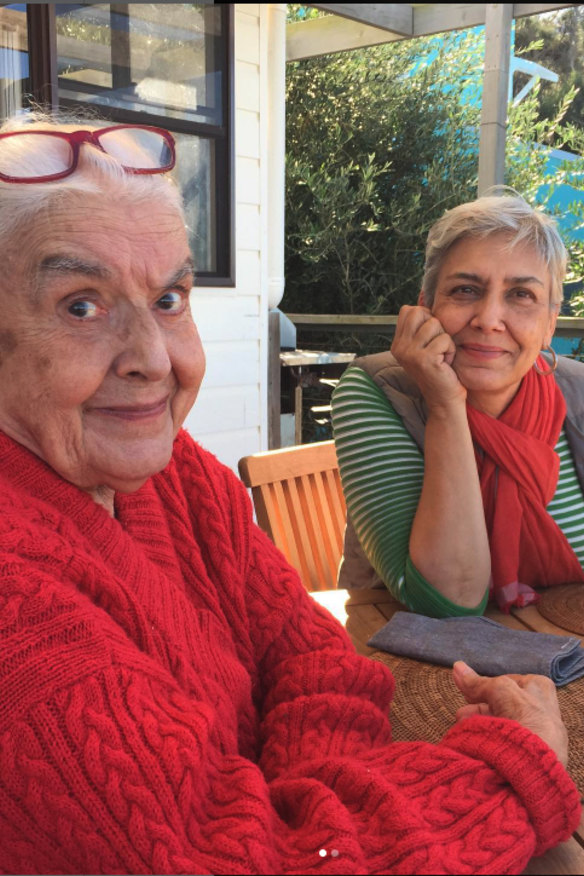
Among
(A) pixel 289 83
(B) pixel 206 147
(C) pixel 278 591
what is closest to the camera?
(C) pixel 278 591

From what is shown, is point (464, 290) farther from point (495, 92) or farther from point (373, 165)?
point (373, 165)

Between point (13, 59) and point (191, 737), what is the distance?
358 cm

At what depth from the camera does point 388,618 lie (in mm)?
1694

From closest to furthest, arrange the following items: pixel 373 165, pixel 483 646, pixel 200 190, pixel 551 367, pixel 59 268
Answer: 1. pixel 59 268
2. pixel 483 646
3. pixel 551 367
4. pixel 200 190
5. pixel 373 165

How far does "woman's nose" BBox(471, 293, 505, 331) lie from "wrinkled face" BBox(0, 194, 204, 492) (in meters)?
1.02

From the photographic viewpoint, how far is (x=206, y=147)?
4.44 meters

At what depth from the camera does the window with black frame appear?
364cm

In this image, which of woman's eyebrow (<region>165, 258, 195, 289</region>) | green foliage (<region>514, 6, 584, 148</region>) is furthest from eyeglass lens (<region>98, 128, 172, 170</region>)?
green foliage (<region>514, 6, 584, 148</region>)

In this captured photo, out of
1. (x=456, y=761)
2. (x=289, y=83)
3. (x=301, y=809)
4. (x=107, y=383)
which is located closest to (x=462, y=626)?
(x=456, y=761)

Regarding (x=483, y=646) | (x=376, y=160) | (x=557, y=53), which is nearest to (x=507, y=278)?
(x=483, y=646)

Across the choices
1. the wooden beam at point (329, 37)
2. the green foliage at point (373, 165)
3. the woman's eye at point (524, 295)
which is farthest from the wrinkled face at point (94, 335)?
the green foliage at point (373, 165)

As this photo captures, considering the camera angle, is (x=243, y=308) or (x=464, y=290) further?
(x=243, y=308)

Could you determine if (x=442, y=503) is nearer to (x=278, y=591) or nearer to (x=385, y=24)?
(x=278, y=591)

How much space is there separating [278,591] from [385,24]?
455 cm
